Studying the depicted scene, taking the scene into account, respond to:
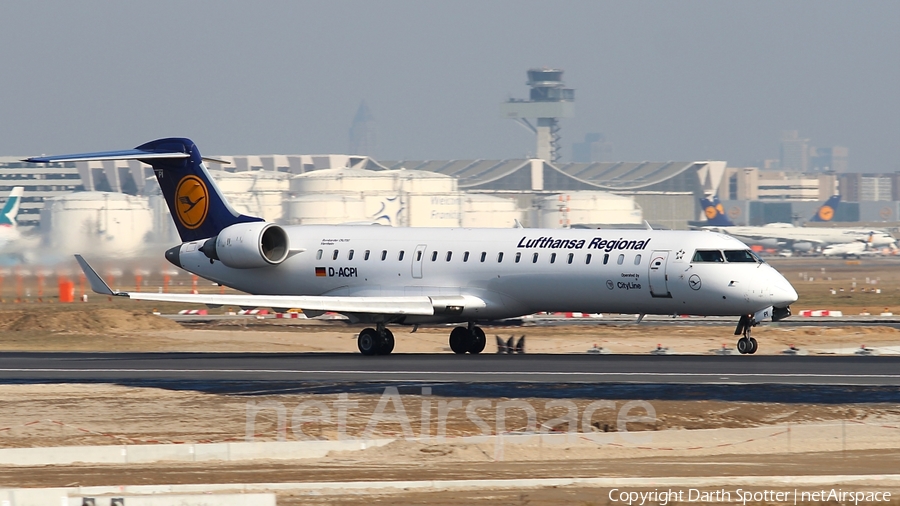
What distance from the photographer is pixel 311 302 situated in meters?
31.3

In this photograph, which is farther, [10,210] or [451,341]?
[10,210]

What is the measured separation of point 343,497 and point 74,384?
1279 centimetres

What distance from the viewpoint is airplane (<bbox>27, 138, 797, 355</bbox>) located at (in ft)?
99.9

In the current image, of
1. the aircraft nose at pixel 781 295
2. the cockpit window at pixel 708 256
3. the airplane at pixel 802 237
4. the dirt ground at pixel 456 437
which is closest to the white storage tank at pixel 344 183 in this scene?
the airplane at pixel 802 237

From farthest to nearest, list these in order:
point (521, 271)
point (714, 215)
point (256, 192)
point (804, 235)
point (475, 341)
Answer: point (714, 215)
point (804, 235)
point (256, 192)
point (475, 341)
point (521, 271)

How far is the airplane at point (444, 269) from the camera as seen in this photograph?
30453 millimetres

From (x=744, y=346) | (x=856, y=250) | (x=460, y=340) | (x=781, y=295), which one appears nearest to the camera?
(x=781, y=295)

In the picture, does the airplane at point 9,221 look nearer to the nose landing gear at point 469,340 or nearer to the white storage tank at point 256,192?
the nose landing gear at point 469,340

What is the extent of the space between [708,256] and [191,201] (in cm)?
1530

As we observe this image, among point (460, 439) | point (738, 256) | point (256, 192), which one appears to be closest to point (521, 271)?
point (738, 256)

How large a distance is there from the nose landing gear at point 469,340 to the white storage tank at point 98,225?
30.4 meters

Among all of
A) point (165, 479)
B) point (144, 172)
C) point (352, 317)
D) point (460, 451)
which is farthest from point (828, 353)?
point (144, 172)

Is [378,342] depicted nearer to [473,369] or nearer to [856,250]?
[473,369]

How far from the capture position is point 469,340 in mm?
34125
